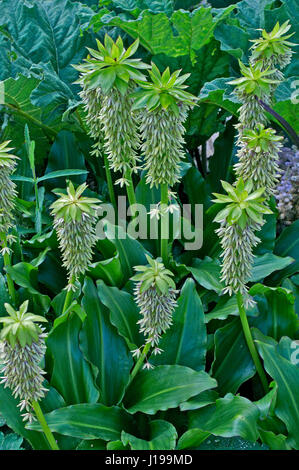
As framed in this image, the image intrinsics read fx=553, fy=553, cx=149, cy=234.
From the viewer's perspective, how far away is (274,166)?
Answer: 2.25 metres

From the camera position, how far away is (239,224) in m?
2.00

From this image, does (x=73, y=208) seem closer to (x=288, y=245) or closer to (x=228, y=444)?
(x=228, y=444)

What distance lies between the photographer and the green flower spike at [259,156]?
216cm

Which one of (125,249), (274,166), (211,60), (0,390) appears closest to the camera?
(274,166)

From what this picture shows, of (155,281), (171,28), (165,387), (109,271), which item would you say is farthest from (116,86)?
(171,28)

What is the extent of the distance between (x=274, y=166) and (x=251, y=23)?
7.20 feet

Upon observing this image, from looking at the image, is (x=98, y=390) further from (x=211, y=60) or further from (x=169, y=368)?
(x=211, y=60)

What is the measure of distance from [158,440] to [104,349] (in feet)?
1.64

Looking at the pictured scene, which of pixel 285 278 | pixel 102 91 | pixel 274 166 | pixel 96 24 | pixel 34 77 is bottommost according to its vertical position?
pixel 285 278

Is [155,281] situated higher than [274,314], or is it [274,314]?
[155,281]

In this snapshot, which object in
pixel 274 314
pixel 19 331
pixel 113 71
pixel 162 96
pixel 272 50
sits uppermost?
pixel 272 50

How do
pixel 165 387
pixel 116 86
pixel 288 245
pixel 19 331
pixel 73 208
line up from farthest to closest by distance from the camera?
pixel 288 245
pixel 165 387
pixel 116 86
pixel 73 208
pixel 19 331

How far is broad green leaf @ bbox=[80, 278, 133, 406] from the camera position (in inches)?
→ 101

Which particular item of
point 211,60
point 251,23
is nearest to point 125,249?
point 211,60
